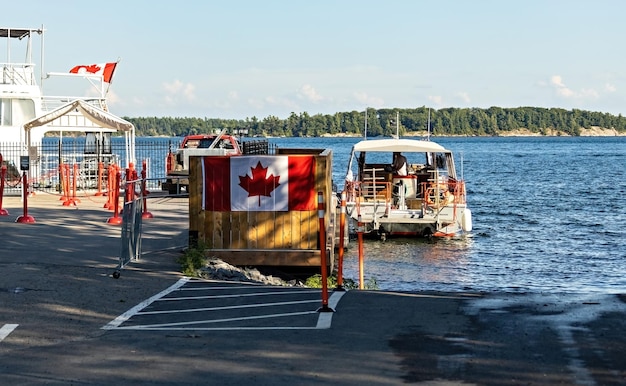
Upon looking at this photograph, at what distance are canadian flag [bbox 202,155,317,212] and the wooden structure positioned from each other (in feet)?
0.17

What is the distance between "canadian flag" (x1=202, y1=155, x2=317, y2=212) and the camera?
15555mm

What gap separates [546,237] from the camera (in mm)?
30406

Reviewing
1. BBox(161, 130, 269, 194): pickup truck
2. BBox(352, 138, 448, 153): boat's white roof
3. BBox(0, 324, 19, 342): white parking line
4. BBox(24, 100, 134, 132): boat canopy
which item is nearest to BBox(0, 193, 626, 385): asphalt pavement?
BBox(0, 324, 19, 342): white parking line

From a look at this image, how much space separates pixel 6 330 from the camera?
1002 centimetres

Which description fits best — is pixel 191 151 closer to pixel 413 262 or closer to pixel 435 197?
pixel 435 197

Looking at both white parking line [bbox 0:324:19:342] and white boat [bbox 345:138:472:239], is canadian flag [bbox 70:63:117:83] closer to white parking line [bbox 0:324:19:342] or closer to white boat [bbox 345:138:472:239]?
white boat [bbox 345:138:472:239]

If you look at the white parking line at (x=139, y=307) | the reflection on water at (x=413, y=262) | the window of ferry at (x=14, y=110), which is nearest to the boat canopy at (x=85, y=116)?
the reflection on water at (x=413, y=262)

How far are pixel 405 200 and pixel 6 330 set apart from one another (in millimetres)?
19516

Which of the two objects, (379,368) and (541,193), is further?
(541,193)

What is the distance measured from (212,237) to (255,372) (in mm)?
7631

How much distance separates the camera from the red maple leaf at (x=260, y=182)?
15.6 metres

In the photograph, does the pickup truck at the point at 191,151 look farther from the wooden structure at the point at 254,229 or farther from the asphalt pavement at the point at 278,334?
the asphalt pavement at the point at 278,334

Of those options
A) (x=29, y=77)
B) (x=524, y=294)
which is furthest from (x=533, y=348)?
(x=29, y=77)

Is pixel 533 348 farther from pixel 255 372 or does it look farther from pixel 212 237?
pixel 212 237
